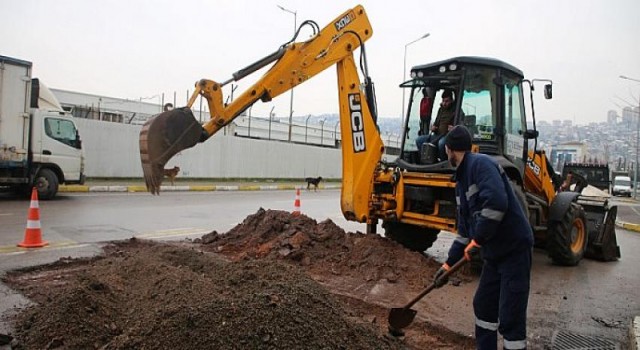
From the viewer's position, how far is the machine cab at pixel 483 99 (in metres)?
7.22

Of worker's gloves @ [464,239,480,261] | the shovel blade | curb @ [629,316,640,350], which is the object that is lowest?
curb @ [629,316,640,350]

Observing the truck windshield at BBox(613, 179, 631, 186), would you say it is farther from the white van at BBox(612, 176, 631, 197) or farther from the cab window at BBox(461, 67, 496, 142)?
the cab window at BBox(461, 67, 496, 142)

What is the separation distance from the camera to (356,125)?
7.72 metres

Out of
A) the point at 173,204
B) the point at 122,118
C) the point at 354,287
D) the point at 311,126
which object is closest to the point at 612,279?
the point at 354,287

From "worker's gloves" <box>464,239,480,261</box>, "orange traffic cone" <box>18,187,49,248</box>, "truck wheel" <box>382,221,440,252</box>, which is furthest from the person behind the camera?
"truck wheel" <box>382,221,440,252</box>

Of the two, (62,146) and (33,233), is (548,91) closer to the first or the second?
(33,233)

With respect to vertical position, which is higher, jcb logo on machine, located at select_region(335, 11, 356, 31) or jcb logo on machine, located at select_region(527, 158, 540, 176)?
jcb logo on machine, located at select_region(335, 11, 356, 31)

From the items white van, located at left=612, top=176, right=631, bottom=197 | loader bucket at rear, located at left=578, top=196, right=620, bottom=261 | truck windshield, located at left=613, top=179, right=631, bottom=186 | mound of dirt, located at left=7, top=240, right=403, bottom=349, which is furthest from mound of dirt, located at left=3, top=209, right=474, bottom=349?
truck windshield, located at left=613, top=179, right=631, bottom=186

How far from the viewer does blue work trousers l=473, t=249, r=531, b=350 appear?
3.71m

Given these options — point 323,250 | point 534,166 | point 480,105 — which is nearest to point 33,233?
point 323,250

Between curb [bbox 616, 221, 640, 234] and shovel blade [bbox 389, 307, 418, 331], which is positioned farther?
curb [bbox 616, 221, 640, 234]

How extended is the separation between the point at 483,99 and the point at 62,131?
11762mm

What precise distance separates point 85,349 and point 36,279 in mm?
2442

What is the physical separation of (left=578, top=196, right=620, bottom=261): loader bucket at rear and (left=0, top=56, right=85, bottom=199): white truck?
13.2 metres
